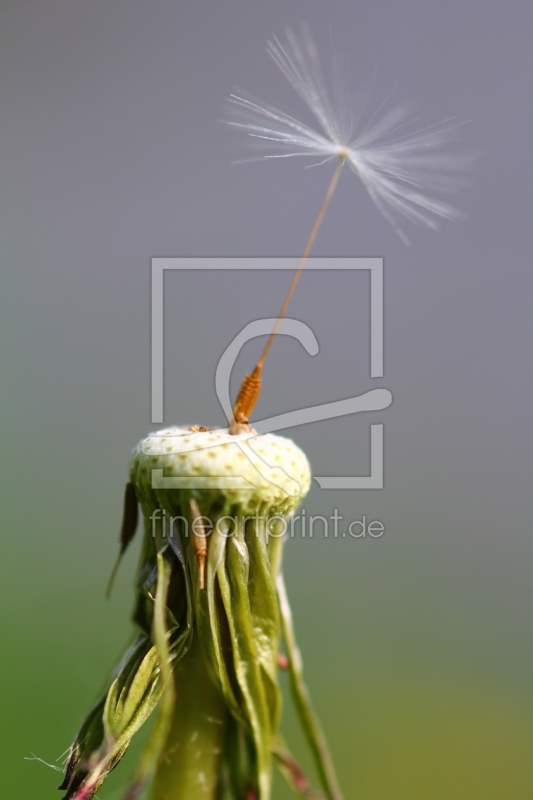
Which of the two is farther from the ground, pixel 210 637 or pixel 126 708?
pixel 210 637

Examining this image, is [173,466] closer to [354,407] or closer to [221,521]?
[221,521]

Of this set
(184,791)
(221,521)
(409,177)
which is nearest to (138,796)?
(184,791)

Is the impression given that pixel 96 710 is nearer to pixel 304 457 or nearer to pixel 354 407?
pixel 304 457

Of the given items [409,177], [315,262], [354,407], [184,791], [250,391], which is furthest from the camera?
[315,262]

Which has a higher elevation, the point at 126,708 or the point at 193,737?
the point at 126,708

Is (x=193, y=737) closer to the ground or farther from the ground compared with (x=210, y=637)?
closer to the ground

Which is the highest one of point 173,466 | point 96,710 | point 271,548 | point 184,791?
point 173,466

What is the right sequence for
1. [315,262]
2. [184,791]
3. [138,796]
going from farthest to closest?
[315,262], [184,791], [138,796]

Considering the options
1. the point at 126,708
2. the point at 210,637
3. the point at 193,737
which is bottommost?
the point at 193,737

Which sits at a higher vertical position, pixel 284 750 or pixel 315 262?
pixel 315 262

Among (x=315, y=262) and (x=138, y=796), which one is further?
(x=315, y=262)
